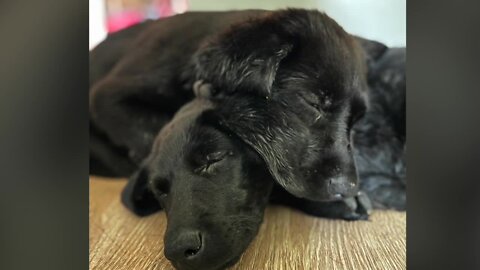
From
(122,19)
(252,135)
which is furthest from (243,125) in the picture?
(122,19)

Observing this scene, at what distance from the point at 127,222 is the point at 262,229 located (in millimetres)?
215

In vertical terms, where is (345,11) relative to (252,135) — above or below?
above

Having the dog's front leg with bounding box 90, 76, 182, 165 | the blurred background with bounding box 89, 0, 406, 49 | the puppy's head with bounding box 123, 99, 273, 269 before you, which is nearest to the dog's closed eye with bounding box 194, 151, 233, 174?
the puppy's head with bounding box 123, 99, 273, 269

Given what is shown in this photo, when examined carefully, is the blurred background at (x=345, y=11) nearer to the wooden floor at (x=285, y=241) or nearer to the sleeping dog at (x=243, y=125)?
the sleeping dog at (x=243, y=125)

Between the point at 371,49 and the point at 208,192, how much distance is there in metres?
0.33

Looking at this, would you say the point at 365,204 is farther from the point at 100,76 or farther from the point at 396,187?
the point at 100,76

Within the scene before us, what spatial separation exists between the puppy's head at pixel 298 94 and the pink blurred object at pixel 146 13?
10 cm

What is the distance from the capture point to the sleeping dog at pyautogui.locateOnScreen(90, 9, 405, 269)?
2.28ft

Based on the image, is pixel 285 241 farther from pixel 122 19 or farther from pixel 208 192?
pixel 122 19

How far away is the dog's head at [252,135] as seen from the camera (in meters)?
0.69

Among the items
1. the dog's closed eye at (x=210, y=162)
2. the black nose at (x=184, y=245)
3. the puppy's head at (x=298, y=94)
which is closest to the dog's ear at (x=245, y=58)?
the puppy's head at (x=298, y=94)

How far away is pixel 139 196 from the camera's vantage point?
749mm
